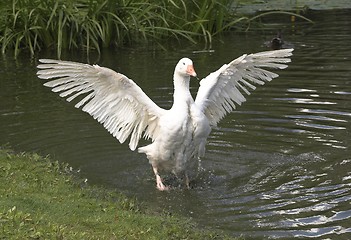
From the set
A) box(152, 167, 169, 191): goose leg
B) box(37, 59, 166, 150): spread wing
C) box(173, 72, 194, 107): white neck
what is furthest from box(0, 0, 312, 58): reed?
box(173, 72, 194, 107): white neck

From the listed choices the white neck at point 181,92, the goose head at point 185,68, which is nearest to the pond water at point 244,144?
the white neck at point 181,92

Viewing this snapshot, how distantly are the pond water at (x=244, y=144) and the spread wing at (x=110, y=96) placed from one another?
54 cm

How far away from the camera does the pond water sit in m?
6.91

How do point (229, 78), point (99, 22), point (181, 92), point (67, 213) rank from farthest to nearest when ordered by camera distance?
point (99, 22)
point (229, 78)
point (181, 92)
point (67, 213)

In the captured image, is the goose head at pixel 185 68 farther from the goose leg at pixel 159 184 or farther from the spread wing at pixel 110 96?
the goose leg at pixel 159 184

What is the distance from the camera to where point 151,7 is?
14.6 meters

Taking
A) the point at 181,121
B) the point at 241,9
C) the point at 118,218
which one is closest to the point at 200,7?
the point at 241,9

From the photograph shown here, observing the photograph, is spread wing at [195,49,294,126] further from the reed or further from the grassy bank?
the reed

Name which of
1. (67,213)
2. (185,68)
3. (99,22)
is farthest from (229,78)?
(99,22)

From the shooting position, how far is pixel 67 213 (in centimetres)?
619

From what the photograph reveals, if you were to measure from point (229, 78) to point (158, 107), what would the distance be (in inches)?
34.0

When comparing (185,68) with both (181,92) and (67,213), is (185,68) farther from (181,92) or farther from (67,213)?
(67,213)

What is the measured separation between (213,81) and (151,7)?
6.74m

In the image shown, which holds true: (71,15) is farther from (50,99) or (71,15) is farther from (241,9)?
(241,9)
